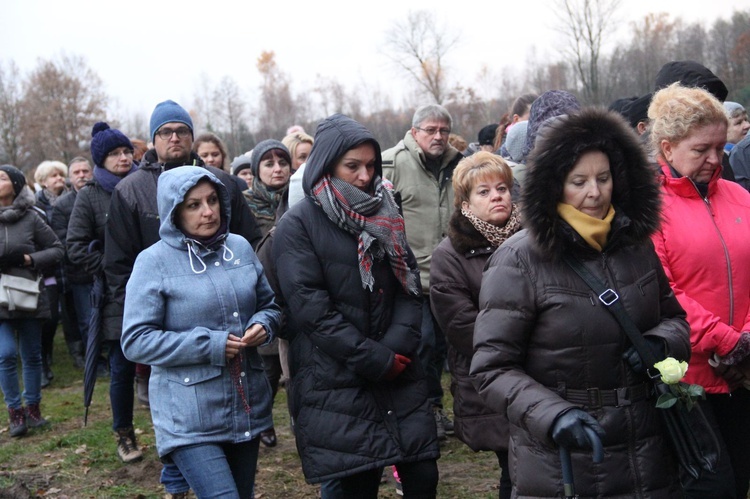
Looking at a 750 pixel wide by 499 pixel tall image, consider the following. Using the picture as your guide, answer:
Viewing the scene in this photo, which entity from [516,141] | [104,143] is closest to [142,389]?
[104,143]

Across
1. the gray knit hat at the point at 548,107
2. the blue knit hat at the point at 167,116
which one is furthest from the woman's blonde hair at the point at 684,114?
the blue knit hat at the point at 167,116

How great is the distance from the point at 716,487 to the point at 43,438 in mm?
6020

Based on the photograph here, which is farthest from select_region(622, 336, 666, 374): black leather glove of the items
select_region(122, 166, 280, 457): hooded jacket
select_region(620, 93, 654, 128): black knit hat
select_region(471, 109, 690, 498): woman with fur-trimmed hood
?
select_region(620, 93, 654, 128): black knit hat

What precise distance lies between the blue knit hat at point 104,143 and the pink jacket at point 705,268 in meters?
4.57

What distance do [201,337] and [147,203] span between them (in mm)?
2053

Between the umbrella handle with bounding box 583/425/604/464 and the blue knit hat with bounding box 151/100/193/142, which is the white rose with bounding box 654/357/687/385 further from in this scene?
the blue knit hat with bounding box 151/100/193/142

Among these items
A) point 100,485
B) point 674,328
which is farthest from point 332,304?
point 100,485

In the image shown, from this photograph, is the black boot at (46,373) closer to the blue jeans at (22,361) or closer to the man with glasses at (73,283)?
the man with glasses at (73,283)

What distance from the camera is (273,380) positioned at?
21.4ft

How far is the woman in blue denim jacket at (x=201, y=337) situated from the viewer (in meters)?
3.86

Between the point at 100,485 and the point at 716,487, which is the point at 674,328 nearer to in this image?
the point at 716,487

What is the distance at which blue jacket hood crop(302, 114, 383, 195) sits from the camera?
4086mm

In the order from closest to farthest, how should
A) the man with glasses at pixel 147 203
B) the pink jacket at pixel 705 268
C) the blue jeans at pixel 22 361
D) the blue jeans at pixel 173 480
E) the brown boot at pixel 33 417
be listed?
the pink jacket at pixel 705 268
the blue jeans at pixel 173 480
the man with glasses at pixel 147 203
the blue jeans at pixel 22 361
the brown boot at pixel 33 417

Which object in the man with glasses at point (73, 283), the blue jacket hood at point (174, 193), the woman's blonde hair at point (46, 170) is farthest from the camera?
the woman's blonde hair at point (46, 170)
